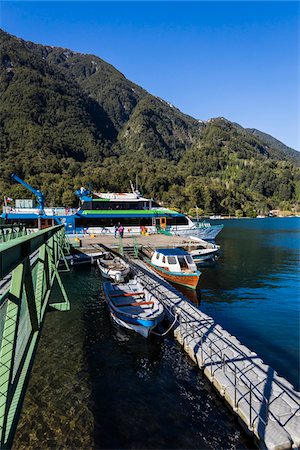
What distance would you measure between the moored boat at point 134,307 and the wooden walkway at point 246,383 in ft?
4.63

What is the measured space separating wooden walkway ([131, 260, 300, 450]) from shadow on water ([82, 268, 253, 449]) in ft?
2.07

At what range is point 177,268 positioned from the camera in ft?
90.6

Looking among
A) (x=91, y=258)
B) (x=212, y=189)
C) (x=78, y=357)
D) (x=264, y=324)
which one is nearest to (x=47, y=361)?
(x=78, y=357)

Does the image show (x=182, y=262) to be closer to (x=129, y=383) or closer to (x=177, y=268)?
(x=177, y=268)

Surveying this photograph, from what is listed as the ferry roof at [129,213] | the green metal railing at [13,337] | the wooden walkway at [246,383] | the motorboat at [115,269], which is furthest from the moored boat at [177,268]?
the green metal railing at [13,337]

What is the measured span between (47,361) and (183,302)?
31.1ft

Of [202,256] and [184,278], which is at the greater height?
[184,278]

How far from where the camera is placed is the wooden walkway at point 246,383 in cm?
904

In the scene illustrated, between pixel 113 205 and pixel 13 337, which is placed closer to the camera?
pixel 13 337

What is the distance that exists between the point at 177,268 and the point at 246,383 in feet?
54.0

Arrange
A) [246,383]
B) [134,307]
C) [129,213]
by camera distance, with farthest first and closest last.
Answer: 1. [129,213]
2. [134,307]
3. [246,383]

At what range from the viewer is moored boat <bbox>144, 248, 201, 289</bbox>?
87.5 feet

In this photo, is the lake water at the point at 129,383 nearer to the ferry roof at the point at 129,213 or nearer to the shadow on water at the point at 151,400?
the shadow on water at the point at 151,400

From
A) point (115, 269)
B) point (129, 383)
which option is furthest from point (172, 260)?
point (129, 383)
